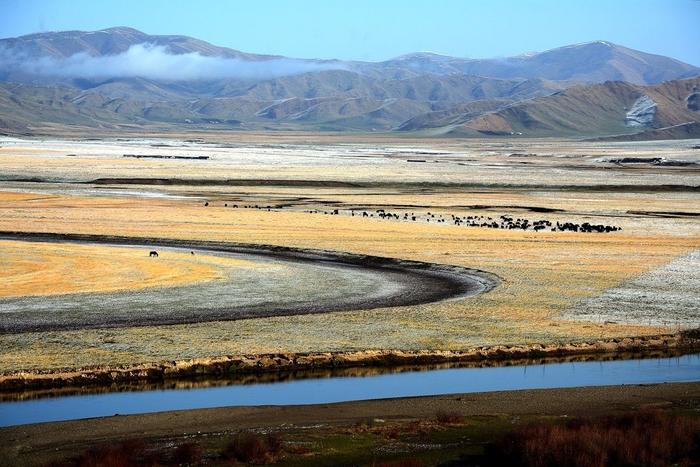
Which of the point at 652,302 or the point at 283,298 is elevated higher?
the point at 652,302

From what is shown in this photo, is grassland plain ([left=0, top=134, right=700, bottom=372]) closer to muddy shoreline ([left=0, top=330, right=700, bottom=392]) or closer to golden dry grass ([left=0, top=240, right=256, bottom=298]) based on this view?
muddy shoreline ([left=0, top=330, right=700, bottom=392])

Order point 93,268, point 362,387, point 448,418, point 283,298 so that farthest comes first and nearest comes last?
point 93,268, point 283,298, point 362,387, point 448,418

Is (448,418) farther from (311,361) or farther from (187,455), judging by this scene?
(311,361)

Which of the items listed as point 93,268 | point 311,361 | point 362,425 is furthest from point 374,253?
point 362,425

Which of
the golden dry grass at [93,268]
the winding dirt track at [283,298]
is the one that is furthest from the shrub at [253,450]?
the golden dry grass at [93,268]

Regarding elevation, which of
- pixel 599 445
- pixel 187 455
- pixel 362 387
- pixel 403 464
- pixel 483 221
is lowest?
pixel 362 387

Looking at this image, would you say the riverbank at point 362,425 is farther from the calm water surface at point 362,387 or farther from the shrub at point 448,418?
the calm water surface at point 362,387

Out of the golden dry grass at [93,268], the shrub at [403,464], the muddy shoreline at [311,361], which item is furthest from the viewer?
the golden dry grass at [93,268]
